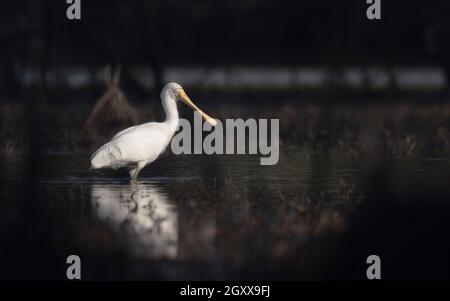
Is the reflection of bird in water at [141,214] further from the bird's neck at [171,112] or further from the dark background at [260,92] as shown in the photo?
the bird's neck at [171,112]

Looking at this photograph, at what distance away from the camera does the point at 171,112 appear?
48.1 feet

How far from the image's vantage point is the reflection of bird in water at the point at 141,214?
1022 centimetres

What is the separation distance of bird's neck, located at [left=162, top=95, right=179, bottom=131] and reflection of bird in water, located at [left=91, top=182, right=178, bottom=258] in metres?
0.87

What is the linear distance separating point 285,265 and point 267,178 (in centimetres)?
486

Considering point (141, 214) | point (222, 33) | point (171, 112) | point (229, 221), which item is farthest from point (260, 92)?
point (229, 221)

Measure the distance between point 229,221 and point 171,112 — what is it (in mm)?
3543

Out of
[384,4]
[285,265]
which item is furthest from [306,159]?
[384,4]

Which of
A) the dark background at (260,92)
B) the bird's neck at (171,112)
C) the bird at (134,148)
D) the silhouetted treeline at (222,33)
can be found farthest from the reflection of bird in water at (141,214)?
the silhouetted treeline at (222,33)

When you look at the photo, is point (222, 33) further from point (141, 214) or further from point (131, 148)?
point (141, 214)

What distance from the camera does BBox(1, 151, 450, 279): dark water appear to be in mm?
9672

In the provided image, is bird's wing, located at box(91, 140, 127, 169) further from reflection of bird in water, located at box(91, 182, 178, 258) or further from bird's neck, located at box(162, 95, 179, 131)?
bird's neck, located at box(162, 95, 179, 131)

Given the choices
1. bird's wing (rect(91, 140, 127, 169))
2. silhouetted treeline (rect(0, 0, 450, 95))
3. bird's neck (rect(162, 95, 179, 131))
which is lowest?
bird's wing (rect(91, 140, 127, 169))

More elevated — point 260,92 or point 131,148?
point 260,92

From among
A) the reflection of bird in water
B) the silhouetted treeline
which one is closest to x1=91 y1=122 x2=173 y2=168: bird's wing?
the reflection of bird in water
